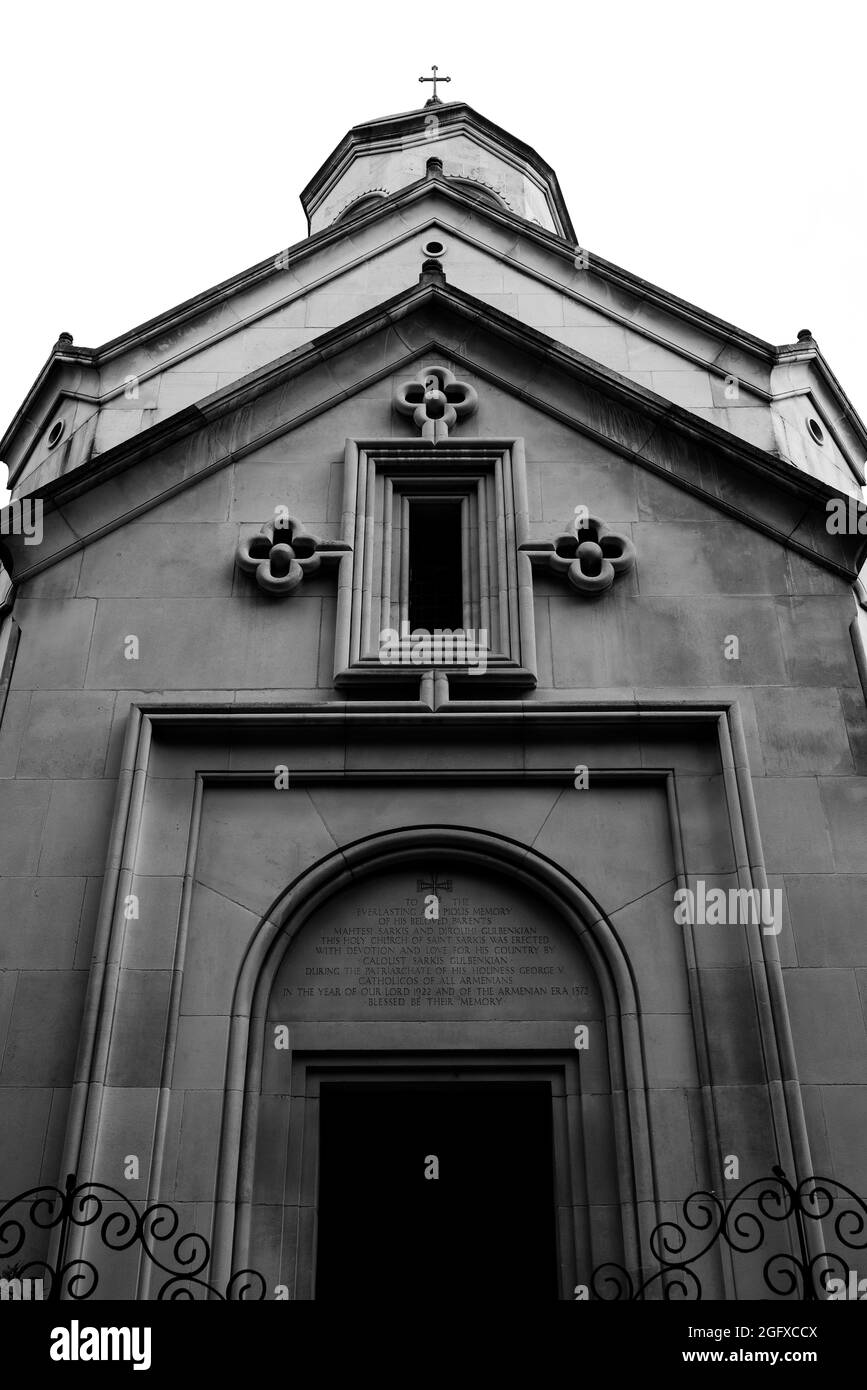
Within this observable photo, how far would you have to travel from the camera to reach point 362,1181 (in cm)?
915

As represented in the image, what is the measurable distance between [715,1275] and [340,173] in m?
21.2

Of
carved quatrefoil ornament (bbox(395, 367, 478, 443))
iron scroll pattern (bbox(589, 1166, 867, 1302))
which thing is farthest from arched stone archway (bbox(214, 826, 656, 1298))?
carved quatrefoil ornament (bbox(395, 367, 478, 443))

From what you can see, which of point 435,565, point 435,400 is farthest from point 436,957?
point 435,400

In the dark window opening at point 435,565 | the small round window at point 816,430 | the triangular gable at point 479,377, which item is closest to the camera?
the triangular gable at point 479,377

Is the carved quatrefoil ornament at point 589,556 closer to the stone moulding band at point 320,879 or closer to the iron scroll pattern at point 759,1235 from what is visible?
the stone moulding band at point 320,879

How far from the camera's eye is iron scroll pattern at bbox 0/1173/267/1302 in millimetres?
7793

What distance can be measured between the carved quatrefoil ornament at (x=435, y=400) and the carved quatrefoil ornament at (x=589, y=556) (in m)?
1.73

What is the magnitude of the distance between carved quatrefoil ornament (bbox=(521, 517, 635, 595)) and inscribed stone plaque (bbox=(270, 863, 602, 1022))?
9.15 ft

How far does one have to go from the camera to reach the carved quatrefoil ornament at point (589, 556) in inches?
427

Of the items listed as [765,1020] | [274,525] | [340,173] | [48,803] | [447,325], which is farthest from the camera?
[340,173]

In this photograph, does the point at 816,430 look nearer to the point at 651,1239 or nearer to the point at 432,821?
the point at 432,821

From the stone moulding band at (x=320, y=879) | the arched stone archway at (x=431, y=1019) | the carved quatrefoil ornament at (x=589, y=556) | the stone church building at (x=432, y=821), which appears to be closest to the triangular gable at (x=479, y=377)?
the stone church building at (x=432, y=821)
